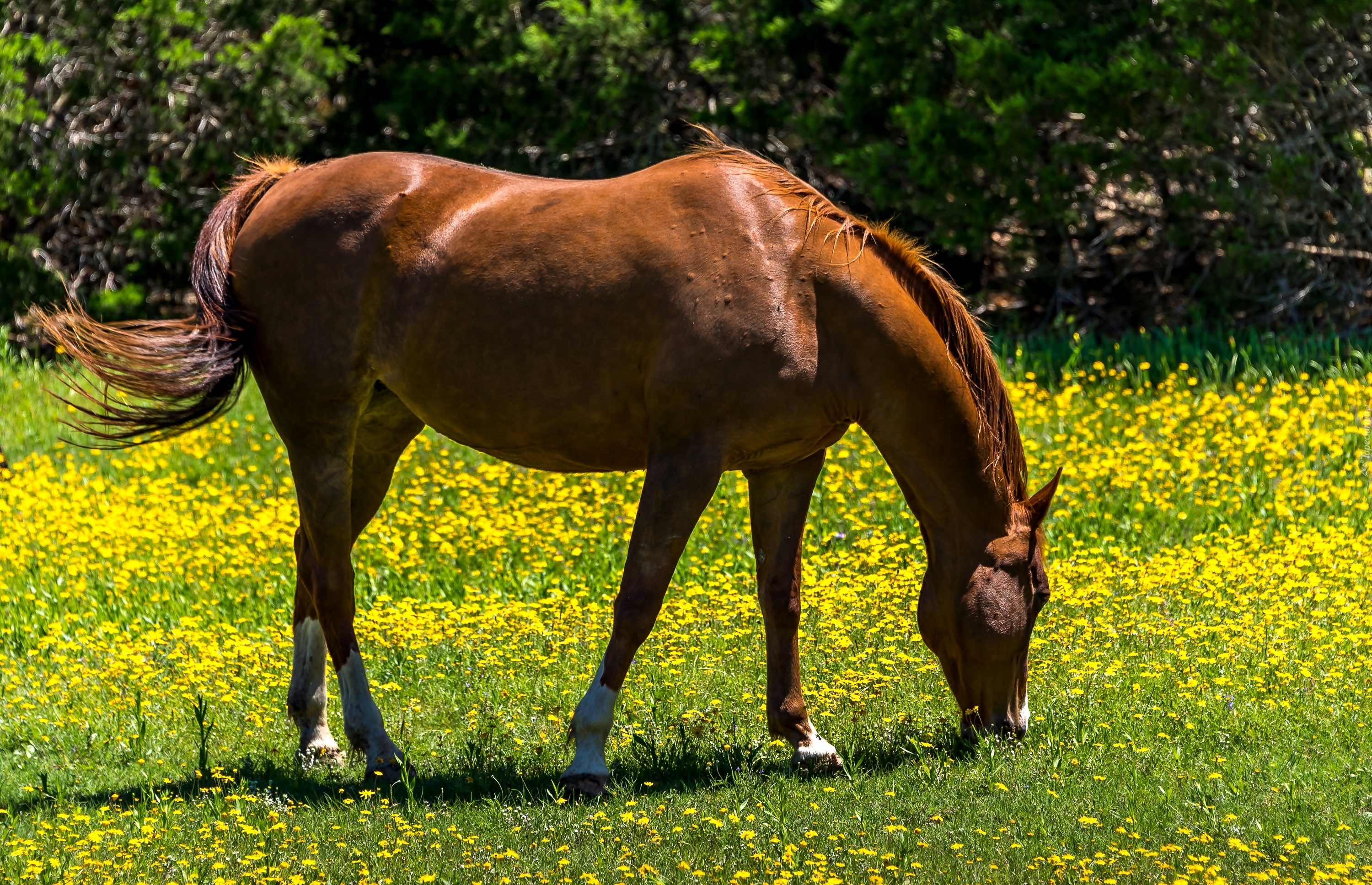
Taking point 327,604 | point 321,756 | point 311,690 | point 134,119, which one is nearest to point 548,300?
point 327,604

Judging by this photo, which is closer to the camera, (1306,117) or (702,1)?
(1306,117)

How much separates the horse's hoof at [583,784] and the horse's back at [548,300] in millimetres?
1079

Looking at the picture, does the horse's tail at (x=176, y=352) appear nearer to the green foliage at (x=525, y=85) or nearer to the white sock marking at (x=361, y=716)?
the white sock marking at (x=361, y=716)

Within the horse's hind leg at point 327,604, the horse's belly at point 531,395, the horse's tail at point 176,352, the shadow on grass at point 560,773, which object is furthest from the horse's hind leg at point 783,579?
the horse's tail at point 176,352

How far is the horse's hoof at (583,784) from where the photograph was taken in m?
4.89

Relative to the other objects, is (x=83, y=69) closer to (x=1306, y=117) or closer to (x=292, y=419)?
(x=292, y=419)

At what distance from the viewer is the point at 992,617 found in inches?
197

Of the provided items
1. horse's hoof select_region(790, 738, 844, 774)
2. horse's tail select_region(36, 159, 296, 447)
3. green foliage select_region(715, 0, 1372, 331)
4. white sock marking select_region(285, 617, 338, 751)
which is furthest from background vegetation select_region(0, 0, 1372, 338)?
horse's hoof select_region(790, 738, 844, 774)

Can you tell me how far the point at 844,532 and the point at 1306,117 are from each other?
454cm

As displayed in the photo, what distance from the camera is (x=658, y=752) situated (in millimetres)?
5332

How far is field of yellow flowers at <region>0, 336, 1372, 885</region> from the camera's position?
172 inches

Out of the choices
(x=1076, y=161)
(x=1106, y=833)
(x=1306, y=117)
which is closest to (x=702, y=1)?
(x=1076, y=161)

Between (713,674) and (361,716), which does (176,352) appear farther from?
(713,674)

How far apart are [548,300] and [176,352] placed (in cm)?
141
